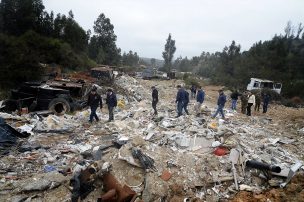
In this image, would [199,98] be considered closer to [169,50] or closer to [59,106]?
[59,106]

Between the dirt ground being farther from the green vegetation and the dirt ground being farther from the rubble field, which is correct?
the green vegetation

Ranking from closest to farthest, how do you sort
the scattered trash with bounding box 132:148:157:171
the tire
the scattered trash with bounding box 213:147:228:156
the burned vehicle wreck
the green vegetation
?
the scattered trash with bounding box 132:148:157:171 → the scattered trash with bounding box 213:147:228:156 → the tire → the burned vehicle wreck → the green vegetation

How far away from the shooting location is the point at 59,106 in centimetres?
1092

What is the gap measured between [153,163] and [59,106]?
21.0 ft

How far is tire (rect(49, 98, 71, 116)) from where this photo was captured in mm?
10562

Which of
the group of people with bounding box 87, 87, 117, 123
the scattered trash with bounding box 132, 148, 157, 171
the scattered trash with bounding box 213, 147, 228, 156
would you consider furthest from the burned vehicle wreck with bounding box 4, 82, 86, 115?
the scattered trash with bounding box 213, 147, 228, 156

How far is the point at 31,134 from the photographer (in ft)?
26.3

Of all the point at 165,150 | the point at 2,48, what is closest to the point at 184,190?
the point at 165,150

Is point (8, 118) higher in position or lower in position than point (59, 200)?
higher

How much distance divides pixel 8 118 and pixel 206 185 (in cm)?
706

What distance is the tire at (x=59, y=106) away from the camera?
10562mm

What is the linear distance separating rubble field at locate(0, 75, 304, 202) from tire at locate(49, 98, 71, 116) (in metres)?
1.70

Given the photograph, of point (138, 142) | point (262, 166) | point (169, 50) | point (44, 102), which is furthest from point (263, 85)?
point (169, 50)

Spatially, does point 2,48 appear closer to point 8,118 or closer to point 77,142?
point 8,118
